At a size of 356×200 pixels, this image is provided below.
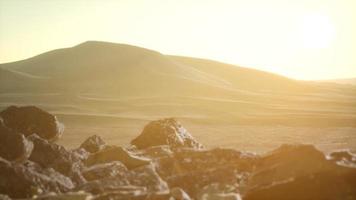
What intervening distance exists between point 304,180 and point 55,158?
444 centimetres

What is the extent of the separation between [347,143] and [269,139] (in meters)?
3.65

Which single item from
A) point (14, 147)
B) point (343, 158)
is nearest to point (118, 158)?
point (14, 147)

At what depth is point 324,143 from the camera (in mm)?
18859

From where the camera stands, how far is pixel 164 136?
11438mm

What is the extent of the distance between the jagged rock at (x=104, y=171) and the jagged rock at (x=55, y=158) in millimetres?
170

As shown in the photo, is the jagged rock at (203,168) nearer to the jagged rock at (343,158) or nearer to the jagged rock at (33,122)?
the jagged rock at (343,158)

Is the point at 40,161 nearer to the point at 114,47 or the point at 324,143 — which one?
the point at 324,143

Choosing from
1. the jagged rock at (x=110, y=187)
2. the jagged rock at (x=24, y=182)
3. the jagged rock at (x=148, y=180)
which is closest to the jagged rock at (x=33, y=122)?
the jagged rock at (x=24, y=182)

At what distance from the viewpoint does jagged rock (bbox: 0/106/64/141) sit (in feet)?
34.8

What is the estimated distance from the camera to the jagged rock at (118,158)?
27.6 feet

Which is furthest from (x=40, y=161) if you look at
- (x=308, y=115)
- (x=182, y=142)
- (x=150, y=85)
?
(x=150, y=85)

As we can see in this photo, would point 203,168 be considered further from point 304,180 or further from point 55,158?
point 55,158

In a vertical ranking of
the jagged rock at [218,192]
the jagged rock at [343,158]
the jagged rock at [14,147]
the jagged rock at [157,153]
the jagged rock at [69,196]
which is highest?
the jagged rock at [343,158]

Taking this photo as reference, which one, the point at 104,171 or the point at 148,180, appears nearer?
the point at 148,180
